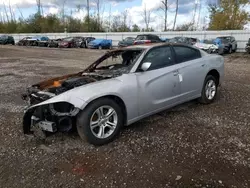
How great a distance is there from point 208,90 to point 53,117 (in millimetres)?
3579

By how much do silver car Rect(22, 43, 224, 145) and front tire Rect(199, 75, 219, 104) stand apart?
9.7 inches

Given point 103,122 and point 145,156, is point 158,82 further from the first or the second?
point 145,156

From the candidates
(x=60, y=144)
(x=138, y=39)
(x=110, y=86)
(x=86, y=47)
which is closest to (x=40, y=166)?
(x=60, y=144)

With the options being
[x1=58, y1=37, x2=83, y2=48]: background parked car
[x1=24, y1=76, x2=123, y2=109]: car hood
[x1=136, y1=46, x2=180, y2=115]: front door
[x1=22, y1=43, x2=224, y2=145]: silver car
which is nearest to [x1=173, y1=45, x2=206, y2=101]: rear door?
[x1=22, y1=43, x2=224, y2=145]: silver car

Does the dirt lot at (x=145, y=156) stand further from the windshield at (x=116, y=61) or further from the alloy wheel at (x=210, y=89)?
the windshield at (x=116, y=61)

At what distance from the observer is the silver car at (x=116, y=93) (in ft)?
10.5

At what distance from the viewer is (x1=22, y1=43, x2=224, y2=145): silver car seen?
320 cm

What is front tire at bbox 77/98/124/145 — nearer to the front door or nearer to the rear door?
the front door

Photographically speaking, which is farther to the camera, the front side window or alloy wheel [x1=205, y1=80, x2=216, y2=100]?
alloy wheel [x1=205, y1=80, x2=216, y2=100]

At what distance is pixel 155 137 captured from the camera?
3641 millimetres

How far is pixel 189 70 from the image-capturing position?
14.8ft

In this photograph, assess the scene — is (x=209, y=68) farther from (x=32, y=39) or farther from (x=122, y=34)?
(x=32, y=39)

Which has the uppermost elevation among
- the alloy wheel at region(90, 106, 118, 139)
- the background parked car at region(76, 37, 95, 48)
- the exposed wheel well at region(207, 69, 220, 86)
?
the background parked car at region(76, 37, 95, 48)

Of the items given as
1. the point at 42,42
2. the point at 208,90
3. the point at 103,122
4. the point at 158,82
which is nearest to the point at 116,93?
the point at 103,122
